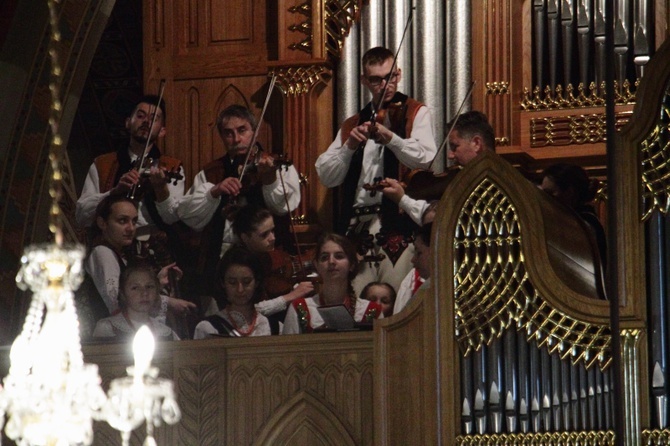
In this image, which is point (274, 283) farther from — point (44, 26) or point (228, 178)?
point (44, 26)

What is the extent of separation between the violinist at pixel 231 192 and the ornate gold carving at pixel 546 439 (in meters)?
3.08

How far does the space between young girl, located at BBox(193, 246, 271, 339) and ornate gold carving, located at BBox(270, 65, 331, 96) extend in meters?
1.51

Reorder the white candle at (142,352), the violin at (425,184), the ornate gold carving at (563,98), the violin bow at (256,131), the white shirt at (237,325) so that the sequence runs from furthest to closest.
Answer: the violin bow at (256,131)
the ornate gold carving at (563,98)
the violin at (425,184)
the white shirt at (237,325)
the white candle at (142,352)

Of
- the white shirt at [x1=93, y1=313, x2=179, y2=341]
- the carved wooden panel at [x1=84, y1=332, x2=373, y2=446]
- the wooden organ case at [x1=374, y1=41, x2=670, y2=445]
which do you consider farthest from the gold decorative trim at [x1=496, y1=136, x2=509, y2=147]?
the white shirt at [x1=93, y1=313, x2=179, y2=341]

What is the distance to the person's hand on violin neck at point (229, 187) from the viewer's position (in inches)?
524

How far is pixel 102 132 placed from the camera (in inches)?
661

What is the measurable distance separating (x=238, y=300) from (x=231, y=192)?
96 cm

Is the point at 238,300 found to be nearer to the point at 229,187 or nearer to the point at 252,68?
the point at 229,187

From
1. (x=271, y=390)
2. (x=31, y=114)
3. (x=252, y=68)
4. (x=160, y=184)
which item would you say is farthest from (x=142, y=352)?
(x=31, y=114)

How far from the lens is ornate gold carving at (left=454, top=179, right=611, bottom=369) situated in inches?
427

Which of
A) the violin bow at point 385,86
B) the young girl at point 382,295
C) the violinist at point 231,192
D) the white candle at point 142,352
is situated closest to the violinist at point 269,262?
the violinist at point 231,192

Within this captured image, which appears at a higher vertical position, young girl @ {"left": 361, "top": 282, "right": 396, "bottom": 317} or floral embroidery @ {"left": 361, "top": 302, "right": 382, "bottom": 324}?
young girl @ {"left": 361, "top": 282, "right": 396, "bottom": 317}

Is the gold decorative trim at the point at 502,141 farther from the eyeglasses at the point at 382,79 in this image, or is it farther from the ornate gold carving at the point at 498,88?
the eyeglasses at the point at 382,79

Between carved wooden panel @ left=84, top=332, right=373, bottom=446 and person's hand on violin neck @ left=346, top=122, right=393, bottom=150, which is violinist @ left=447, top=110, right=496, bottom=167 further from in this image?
carved wooden panel @ left=84, top=332, right=373, bottom=446
